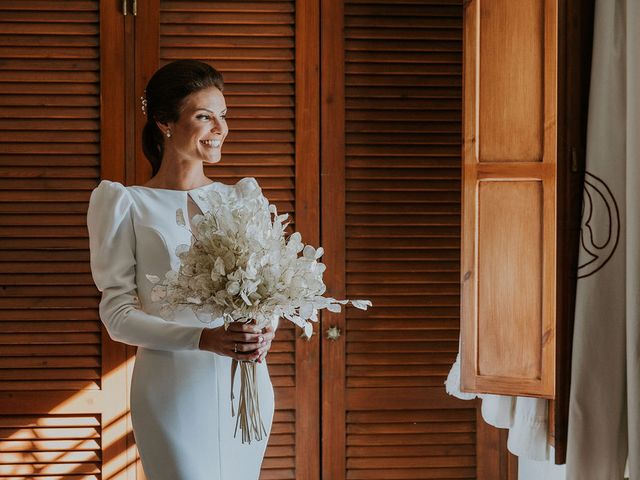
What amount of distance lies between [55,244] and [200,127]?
0.87 meters

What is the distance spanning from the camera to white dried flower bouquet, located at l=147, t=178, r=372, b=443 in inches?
68.1

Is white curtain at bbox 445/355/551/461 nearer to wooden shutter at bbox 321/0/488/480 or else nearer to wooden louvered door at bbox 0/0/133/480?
wooden shutter at bbox 321/0/488/480

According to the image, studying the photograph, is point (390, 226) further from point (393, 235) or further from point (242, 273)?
point (242, 273)

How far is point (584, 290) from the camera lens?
194cm

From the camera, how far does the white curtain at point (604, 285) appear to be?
1.91m

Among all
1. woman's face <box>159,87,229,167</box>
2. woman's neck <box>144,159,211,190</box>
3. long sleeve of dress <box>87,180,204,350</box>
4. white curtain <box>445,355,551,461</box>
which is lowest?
white curtain <box>445,355,551,461</box>

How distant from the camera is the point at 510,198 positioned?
225 centimetres

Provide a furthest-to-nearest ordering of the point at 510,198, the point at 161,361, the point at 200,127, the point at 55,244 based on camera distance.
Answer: the point at 55,244
the point at 510,198
the point at 200,127
the point at 161,361

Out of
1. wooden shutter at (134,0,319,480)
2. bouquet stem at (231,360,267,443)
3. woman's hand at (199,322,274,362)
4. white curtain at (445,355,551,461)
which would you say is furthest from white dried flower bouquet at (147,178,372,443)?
wooden shutter at (134,0,319,480)

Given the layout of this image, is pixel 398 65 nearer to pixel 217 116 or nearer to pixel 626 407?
pixel 217 116

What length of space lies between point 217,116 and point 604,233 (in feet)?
3.24

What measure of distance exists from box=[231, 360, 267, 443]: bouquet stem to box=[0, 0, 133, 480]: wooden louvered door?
91 centimetres

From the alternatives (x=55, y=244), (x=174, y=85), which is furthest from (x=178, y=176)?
(x=55, y=244)

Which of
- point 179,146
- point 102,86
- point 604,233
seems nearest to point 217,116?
point 179,146
